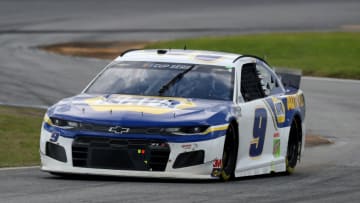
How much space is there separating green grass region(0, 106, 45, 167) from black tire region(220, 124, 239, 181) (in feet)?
9.45

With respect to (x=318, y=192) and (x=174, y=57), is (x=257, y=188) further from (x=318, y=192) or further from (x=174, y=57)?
(x=174, y=57)

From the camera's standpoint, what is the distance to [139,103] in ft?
37.3

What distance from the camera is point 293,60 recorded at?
31.1 meters

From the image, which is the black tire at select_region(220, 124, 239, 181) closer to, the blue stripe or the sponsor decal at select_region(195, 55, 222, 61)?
the blue stripe

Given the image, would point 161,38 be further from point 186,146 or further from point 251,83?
point 186,146

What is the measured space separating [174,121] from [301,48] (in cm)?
2295

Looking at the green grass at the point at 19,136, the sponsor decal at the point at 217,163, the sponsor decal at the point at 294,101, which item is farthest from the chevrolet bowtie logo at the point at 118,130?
the sponsor decal at the point at 294,101

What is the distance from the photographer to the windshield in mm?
12031

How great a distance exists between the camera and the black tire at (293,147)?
13495 millimetres

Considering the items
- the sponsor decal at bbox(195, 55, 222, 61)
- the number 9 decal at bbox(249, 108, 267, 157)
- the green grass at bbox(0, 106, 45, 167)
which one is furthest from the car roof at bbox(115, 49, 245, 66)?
the green grass at bbox(0, 106, 45, 167)

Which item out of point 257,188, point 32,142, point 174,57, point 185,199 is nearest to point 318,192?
point 257,188

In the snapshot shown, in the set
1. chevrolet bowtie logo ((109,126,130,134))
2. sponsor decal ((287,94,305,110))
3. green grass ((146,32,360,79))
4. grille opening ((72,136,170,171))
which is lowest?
green grass ((146,32,360,79))

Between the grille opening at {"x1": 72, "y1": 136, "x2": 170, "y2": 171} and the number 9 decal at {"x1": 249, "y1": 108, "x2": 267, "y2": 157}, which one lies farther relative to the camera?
the number 9 decal at {"x1": 249, "y1": 108, "x2": 267, "y2": 157}

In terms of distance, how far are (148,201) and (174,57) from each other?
358 centimetres
